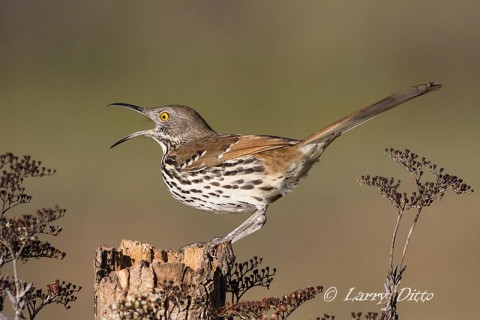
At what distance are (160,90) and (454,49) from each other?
9402 mm

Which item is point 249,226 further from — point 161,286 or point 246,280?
point 161,286

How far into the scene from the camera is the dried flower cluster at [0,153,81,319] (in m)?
4.61

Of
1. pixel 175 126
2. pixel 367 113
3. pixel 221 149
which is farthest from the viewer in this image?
pixel 175 126

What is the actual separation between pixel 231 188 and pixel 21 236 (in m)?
2.11

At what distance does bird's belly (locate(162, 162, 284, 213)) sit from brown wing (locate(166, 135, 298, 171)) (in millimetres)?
82

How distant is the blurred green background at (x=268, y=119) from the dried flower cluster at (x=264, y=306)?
20.4 feet

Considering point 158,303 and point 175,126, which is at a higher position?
→ point 175,126

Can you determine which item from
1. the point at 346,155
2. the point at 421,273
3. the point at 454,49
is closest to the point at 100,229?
the point at 421,273

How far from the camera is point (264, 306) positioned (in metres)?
4.80

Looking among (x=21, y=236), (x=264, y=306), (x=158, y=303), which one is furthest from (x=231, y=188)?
(x=21, y=236)

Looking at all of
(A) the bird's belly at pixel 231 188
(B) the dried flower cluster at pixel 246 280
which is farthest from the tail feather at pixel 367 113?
(B) the dried flower cluster at pixel 246 280

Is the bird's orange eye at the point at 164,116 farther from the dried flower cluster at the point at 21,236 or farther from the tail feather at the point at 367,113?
the dried flower cluster at the point at 21,236

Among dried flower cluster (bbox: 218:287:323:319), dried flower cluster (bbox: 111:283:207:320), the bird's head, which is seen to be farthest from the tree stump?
the bird's head

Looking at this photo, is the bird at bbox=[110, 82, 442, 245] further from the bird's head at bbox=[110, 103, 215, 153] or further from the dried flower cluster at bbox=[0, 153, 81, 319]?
the dried flower cluster at bbox=[0, 153, 81, 319]
